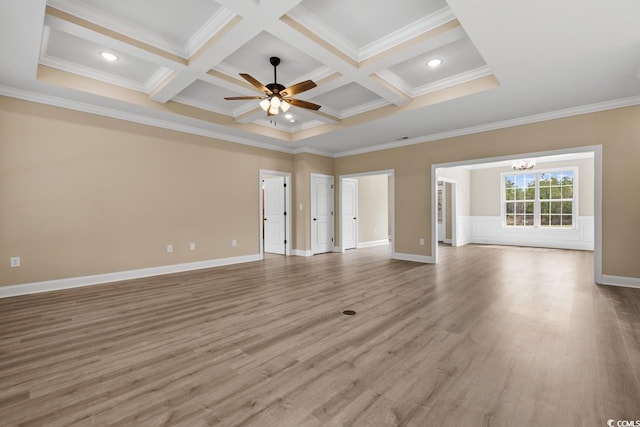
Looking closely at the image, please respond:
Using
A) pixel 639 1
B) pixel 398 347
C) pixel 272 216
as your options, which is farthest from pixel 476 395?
pixel 272 216

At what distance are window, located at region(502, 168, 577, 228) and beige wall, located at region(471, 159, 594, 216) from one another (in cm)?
16

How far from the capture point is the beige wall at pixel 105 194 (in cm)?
397

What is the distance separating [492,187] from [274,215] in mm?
7222

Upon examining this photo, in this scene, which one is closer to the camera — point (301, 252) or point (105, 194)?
point (105, 194)

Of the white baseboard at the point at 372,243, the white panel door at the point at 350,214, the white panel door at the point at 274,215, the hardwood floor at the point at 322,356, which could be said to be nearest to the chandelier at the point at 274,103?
the hardwood floor at the point at 322,356

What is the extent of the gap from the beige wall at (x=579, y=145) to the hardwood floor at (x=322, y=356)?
808 mm

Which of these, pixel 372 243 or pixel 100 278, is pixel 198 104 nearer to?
pixel 100 278

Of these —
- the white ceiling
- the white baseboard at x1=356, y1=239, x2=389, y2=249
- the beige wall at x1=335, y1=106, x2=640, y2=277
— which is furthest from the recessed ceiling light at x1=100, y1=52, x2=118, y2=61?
the white baseboard at x1=356, y1=239, x2=389, y2=249

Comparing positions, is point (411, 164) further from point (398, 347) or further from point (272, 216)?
point (398, 347)

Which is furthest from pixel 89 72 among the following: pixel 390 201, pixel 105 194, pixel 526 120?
pixel 526 120

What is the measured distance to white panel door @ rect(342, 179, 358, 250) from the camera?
27.6ft

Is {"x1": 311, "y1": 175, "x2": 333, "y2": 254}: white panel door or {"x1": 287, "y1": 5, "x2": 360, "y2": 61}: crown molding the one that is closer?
{"x1": 287, "y1": 5, "x2": 360, "y2": 61}: crown molding

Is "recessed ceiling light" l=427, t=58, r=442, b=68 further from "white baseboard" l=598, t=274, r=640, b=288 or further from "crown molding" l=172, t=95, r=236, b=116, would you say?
"white baseboard" l=598, t=274, r=640, b=288

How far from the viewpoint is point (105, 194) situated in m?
4.63
